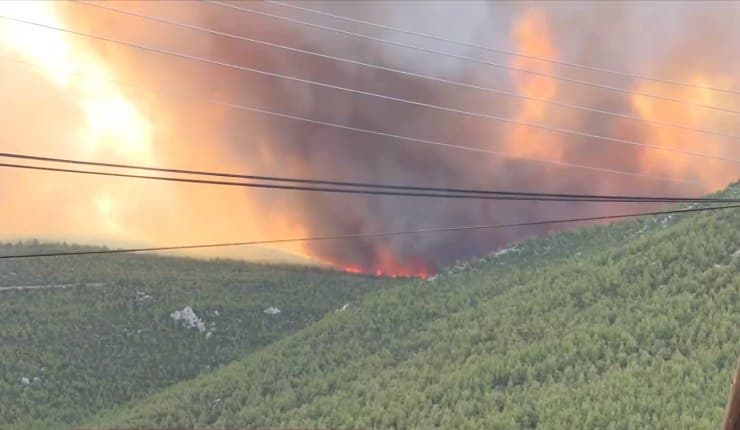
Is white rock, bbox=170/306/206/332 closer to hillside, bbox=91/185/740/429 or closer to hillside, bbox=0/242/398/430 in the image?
hillside, bbox=0/242/398/430

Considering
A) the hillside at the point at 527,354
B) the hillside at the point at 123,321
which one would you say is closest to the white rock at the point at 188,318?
the hillside at the point at 123,321

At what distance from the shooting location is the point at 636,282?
250 feet

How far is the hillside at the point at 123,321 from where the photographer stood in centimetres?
10156

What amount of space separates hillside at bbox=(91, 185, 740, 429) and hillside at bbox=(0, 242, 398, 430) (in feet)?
29.0

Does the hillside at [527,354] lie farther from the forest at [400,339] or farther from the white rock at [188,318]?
the white rock at [188,318]

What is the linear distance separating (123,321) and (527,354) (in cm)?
7657

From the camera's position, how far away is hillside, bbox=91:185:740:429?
5172 centimetres

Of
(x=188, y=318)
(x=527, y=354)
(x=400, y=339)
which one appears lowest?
(x=527, y=354)

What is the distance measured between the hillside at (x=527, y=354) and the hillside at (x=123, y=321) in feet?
29.0

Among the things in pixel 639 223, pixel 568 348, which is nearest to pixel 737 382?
pixel 568 348

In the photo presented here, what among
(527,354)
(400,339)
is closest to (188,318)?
(400,339)

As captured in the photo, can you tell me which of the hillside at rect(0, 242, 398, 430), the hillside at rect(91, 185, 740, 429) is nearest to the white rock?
the hillside at rect(0, 242, 398, 430)

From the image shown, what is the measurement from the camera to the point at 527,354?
6875cm

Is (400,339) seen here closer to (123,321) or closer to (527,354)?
(527,354)
